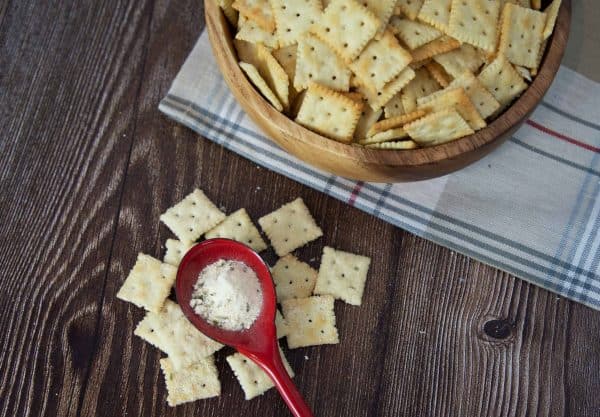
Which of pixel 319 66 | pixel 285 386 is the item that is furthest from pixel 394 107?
pixel 285 386

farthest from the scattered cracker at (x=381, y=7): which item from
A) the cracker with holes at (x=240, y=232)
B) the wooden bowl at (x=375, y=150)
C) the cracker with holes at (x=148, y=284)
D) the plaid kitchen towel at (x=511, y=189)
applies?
the cracker with holes at (x=148, y=284)

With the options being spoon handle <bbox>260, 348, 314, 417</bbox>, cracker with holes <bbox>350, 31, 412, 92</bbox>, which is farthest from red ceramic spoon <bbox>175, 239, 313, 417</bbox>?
cracker with holes <bbox>350, 31, 412, 92</bbox>

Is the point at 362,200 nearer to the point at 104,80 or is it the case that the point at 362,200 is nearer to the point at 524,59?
the point at 524,59

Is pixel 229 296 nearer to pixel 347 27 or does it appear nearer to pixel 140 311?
pixel 140 311

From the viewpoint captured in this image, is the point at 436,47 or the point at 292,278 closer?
the point at 436,47

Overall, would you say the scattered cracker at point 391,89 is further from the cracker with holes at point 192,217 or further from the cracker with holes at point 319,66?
the cracker with holes at point 192,217

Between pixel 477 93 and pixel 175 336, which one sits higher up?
pixel 477 93

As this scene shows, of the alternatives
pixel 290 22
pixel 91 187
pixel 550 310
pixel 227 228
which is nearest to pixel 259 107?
pixel 290 22

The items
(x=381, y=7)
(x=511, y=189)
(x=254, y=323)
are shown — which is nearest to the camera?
(x=381, y=7)
